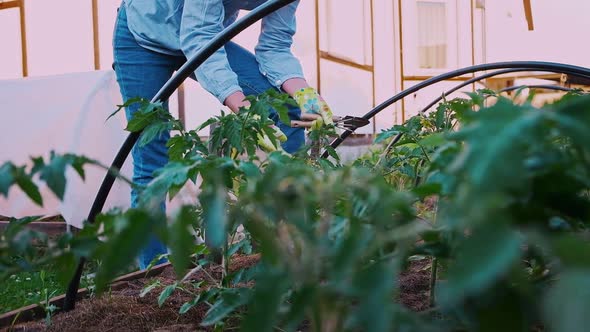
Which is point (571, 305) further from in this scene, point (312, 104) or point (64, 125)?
point (64, 125)

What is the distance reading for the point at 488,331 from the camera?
36cm

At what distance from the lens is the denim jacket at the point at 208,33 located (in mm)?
2023

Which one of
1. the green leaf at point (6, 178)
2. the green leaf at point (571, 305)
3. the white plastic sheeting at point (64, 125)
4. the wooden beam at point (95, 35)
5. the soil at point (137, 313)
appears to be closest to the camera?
the green leaf at point (571, 305)

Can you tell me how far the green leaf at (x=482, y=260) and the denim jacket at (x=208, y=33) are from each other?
67.7 inches

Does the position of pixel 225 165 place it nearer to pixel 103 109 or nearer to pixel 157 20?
pixel 157 20

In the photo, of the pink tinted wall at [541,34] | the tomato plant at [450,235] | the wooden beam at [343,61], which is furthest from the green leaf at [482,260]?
the pink tinted wall at [541,34]

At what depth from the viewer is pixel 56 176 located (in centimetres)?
53

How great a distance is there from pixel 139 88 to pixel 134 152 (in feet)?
0.76

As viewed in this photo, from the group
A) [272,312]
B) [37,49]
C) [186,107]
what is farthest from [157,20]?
[37,49]

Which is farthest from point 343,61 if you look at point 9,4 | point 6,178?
point 6,178

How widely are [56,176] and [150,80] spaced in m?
1.89

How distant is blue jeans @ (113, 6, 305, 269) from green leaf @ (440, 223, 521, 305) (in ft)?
6.39

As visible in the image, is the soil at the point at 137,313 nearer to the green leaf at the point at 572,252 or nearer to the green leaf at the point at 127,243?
the green leaf at the point at 127,243

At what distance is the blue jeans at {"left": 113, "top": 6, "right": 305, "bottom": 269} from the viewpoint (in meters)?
2.28
